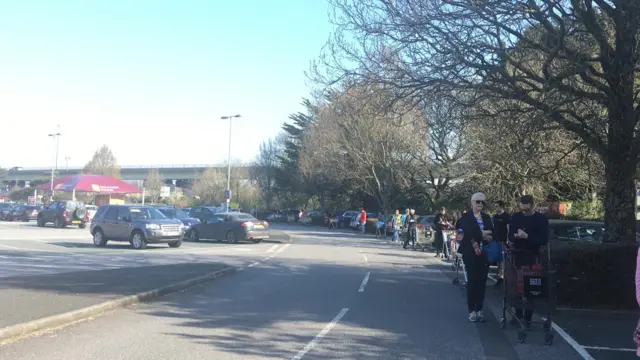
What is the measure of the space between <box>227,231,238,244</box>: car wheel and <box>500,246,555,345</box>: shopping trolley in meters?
21.6

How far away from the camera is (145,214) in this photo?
25000 millimetres

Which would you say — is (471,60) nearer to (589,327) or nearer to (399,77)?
(399,77)

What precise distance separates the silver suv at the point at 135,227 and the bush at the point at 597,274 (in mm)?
16655

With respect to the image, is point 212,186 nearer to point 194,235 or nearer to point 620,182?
point 194,235

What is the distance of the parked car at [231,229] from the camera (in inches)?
1149

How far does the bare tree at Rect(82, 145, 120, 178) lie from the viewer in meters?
94.1

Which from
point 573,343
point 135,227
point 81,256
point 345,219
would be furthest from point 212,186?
point 573,343

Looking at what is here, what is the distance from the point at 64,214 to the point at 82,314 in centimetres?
3504

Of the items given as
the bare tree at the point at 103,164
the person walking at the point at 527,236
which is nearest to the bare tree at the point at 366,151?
the person walking at the point at 527,236

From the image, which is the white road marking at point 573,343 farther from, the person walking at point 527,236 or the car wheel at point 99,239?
the car wheel at point 99,239

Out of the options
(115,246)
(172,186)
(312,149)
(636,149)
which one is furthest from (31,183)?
(636,149)

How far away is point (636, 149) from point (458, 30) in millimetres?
3969

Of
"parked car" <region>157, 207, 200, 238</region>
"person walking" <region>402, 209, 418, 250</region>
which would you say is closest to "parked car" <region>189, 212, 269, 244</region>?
"parked car" <region>157, 207, 200, 238</region>

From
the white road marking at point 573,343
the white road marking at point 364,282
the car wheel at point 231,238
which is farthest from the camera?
the car wheel at point 231,238
